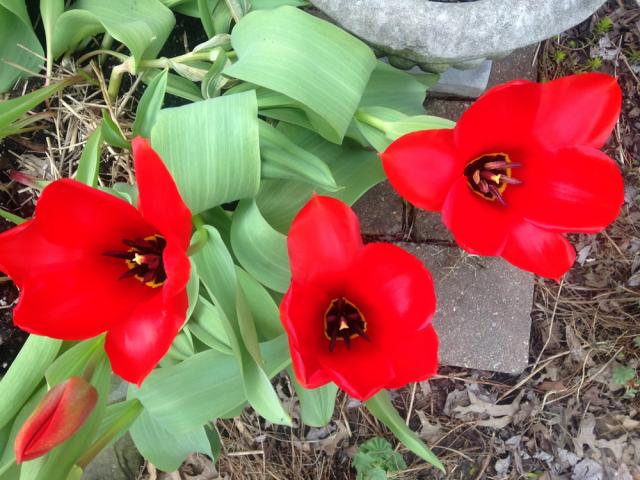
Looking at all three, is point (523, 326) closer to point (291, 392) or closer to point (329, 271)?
point (291, 392)

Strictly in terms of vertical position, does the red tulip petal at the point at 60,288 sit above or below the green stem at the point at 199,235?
above

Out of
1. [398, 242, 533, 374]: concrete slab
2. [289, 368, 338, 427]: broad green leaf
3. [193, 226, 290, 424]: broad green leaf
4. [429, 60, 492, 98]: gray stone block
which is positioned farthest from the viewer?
[398, 242, 533, 374]: concrete slab

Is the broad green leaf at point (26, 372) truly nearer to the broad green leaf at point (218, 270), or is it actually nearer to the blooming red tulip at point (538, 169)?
the broad green leaf at point (218, 270)

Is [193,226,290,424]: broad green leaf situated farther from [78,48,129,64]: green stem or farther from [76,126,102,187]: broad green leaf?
[78,48,129,64]: green stem

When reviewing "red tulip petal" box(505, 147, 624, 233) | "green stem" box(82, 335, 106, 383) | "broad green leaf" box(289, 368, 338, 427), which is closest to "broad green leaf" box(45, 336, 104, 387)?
"green stem" box(82, 335, 106, 383)

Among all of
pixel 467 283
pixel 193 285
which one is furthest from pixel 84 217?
pixel 467 283

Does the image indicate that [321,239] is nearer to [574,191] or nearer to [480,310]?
[574,191]

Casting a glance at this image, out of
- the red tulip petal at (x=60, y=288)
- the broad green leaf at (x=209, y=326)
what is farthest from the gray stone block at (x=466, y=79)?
the red tulip petal at (x=60, y=288)
